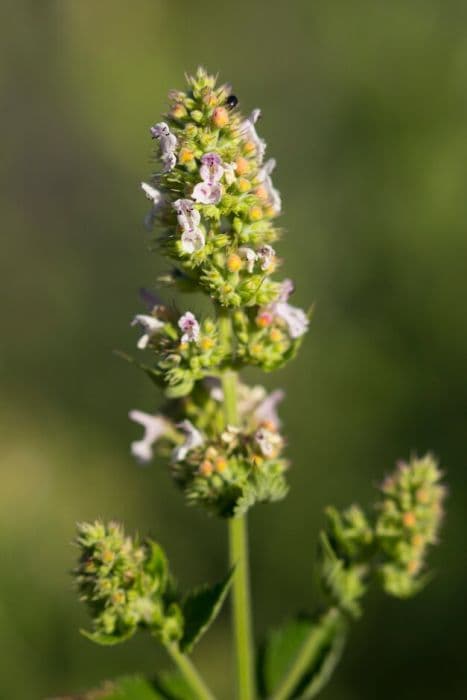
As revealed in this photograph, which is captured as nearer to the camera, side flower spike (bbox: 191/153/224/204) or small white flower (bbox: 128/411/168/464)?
side flower spike (bbox: 191/153/224/204)

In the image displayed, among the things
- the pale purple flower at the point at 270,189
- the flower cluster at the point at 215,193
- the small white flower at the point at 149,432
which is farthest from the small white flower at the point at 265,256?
the small white flower at the point at 149,432

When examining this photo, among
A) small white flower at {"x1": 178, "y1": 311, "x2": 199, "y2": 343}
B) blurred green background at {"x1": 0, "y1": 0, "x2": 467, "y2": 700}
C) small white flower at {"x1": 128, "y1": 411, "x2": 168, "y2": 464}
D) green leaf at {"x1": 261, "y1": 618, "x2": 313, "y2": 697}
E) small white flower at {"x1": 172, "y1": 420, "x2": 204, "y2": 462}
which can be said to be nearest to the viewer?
small white flower at {"x1": 178, "y1": 311, "x2": 199, "y2": 343}

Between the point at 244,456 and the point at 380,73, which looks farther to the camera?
the point at 380,73

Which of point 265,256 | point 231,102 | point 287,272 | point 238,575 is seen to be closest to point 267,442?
point 238,575

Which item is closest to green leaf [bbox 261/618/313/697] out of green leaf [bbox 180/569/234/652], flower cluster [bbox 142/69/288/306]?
green leaf [bbox 180/569/234/652]

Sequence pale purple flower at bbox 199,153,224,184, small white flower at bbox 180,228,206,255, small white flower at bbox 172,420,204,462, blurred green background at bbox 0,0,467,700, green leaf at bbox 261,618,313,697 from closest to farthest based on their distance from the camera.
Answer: pale purple flower at bbox 199,153,224,184 → small white flower at bbox 180,228,206,255 → small white flower at bbox 172,420,204,462 → green leaf at bbox 261,618,313,697 → blurred green background at bbox 0,0,467,700

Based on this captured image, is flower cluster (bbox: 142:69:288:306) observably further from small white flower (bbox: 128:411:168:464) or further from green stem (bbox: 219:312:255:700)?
small white flower (bbox: 128:411:168:464)

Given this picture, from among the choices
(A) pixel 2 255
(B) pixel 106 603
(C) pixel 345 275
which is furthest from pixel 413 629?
(A) pixel 2 255

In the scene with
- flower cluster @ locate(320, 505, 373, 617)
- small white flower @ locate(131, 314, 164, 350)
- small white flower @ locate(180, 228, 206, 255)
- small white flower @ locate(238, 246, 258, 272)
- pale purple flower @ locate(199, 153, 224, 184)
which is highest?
pale purple flower @ locate(199, 153, 224, 184)

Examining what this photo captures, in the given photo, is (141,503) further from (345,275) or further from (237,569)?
(237,569)
